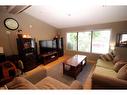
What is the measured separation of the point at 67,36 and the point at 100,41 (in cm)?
200

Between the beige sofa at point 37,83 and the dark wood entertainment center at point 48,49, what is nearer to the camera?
the beige sofa at point 37,83

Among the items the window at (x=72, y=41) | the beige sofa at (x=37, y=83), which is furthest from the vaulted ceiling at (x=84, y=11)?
the beige sofa at (x=37, y=83)

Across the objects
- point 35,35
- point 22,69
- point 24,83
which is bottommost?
point 22,69

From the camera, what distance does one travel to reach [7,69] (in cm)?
238

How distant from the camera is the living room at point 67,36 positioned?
8.12ft

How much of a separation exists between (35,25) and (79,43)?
8.83ft

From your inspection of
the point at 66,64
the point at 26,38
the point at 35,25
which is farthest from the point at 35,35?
the point at 66,64

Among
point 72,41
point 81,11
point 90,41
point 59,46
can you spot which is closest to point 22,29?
point 59,46

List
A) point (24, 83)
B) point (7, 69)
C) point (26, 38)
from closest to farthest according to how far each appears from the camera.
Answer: point (24, 83)
point (7, 69)
point (26, 38)

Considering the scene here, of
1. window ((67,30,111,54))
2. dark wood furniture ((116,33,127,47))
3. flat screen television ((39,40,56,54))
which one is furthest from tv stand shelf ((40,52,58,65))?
dark wood furniture ((116,33,127,47))

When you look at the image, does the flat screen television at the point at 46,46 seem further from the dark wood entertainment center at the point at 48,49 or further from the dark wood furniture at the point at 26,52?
the dark wood furniture at the point at 26,52

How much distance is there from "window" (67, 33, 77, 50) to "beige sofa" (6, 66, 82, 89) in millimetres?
3454

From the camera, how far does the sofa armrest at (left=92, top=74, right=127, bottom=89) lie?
1.29 m

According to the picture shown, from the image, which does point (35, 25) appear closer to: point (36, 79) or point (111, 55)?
point (36, 79)
